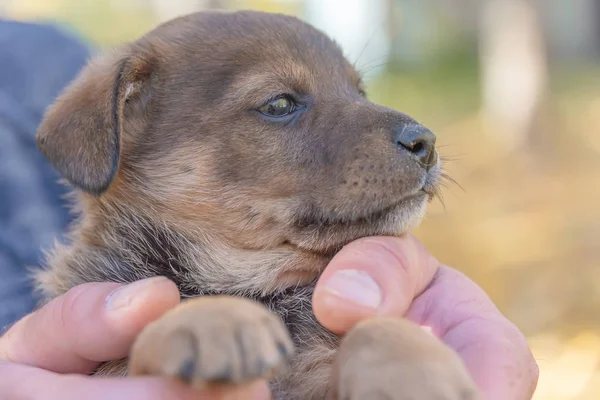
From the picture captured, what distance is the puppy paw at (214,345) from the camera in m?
1.88

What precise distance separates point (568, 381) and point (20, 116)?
3.91m

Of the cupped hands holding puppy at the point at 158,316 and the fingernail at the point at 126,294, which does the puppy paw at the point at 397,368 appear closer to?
the cupped hands holding puppy at the point at 158,316

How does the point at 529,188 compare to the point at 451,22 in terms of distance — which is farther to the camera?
the point at 451,22

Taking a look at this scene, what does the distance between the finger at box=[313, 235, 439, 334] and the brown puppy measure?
14cm

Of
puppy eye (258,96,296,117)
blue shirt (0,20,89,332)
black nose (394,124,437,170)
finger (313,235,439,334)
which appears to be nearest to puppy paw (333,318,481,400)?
finger (313,235,439,334)

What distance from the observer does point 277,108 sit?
3023 millimetres

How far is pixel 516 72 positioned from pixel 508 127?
91 cm

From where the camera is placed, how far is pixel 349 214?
2.67 m

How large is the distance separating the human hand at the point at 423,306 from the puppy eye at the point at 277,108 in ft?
2.31

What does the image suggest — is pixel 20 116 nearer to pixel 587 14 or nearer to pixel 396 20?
pixel 396 20

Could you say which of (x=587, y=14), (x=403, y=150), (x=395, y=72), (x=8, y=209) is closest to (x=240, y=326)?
(x=403, y=150)

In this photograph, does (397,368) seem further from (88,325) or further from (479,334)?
(88,325)

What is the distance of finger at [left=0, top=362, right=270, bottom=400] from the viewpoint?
6.62 ft

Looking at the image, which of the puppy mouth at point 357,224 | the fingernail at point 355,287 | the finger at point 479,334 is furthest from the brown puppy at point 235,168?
the finger at point 479,334
